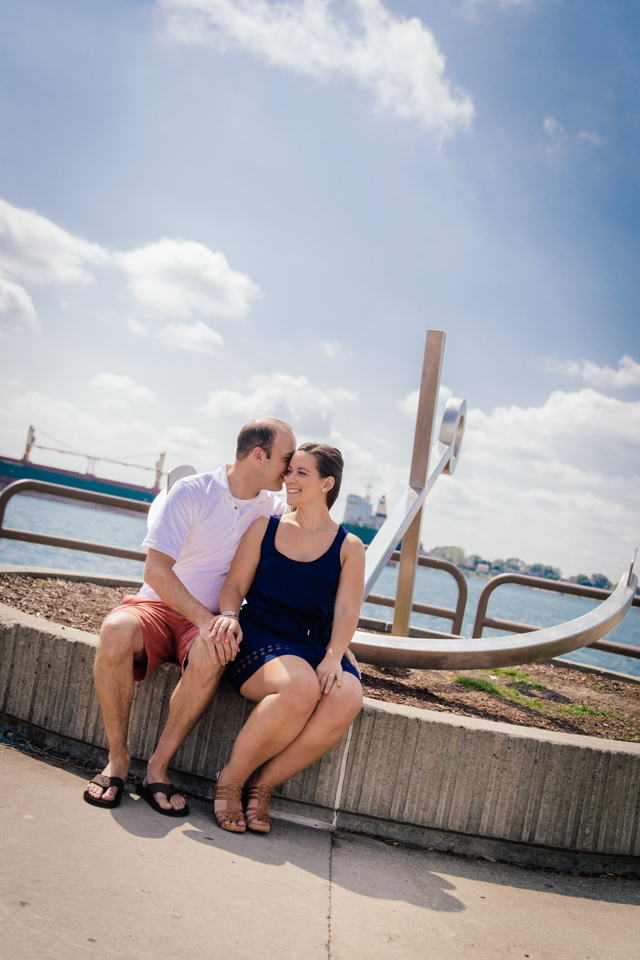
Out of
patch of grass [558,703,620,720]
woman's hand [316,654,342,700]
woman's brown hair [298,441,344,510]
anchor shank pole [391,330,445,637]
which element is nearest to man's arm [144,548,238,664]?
woman's hand [316,654,342,700]

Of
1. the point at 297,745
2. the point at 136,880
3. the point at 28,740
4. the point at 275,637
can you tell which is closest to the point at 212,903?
the point at 136,880

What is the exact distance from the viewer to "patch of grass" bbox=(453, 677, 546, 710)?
338cm

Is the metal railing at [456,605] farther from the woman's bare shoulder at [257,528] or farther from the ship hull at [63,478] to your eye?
the ship hull at [63,478]

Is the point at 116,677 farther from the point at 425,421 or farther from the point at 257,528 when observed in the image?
the point at 425,421

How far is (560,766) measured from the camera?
2363 millimetres

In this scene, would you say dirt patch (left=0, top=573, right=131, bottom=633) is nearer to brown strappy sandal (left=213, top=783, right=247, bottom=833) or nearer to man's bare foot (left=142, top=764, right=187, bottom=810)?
man's bare foot (left=142, top=764, right=187, bottom=810)

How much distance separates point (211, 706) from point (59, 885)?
96 cm

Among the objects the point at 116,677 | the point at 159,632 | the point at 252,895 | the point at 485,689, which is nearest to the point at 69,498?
the point at 159,632

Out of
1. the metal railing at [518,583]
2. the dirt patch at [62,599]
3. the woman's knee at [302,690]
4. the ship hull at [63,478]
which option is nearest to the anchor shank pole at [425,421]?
the metal railing at [518,583]

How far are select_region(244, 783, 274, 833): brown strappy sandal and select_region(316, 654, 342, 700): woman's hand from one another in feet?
1.14

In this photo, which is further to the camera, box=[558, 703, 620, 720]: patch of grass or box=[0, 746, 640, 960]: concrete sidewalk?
box=[558, 703, 620, 720]: patch of grass

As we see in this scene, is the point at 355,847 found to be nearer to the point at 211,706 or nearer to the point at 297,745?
the point at 297,745

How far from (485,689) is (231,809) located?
185 cm

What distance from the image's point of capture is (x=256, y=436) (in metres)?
2.67
